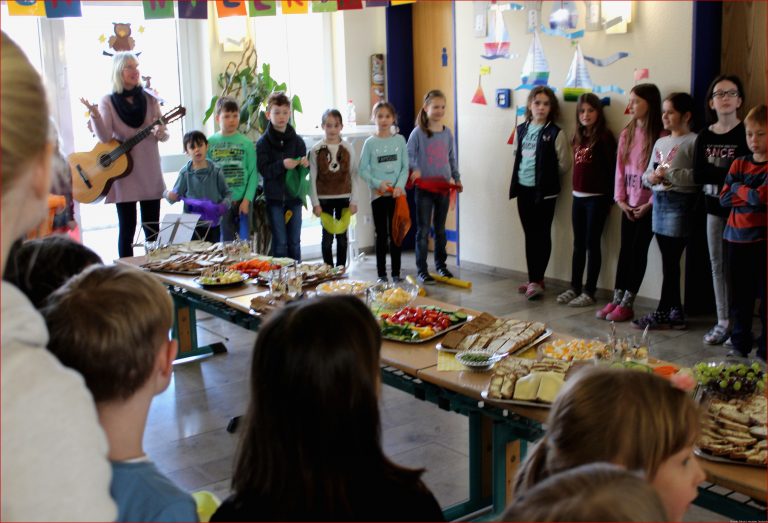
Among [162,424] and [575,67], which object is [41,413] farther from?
[575,67]

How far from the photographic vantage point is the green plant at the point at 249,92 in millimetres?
7262

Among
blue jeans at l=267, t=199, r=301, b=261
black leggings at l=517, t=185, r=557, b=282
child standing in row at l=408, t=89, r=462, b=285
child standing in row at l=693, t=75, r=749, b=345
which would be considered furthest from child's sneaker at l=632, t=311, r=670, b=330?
blue jeans at l=267, t=199, r=301, b=261

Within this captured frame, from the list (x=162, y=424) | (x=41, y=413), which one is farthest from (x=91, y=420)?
(x=162, y=424)

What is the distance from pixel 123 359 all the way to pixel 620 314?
15.4 feet

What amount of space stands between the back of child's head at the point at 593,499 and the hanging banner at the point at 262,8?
5.25 metres

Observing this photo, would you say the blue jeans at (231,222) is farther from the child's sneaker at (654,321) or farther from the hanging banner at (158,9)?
the child's sneaker at (654,321)

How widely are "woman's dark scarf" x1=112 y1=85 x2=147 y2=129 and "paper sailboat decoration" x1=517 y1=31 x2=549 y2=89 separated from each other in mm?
2855

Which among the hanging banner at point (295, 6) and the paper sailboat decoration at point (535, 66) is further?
the paper sailboat decoration at point (535, 66)

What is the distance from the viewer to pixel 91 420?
3.39ft

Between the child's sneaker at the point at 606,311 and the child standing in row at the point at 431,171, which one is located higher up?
the child standing in row at the point at 431,171

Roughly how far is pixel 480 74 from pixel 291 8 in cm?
182

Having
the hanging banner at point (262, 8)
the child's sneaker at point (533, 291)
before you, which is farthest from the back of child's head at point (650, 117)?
the hanging banner at point (262, 8)

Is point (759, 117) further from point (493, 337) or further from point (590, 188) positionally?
point (493, 337)

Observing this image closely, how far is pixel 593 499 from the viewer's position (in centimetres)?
100
